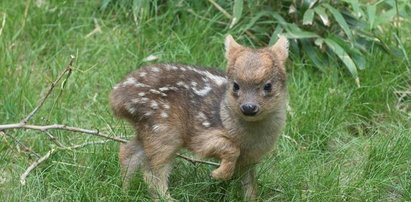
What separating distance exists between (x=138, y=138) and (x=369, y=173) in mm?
1317

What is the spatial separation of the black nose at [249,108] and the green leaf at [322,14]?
76.5 inches

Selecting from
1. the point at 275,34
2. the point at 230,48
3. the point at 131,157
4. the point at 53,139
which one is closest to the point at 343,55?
the point at 275,34

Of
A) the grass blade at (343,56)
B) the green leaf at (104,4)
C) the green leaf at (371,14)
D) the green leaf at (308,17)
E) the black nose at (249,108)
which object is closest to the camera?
the black nose at (249,108)

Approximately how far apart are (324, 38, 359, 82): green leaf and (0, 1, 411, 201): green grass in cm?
10

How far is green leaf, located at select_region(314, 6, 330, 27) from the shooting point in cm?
673

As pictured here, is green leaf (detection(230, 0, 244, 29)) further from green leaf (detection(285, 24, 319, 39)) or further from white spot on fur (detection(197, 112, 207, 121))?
white spot on fur (detection(197, 112, 207, 121))

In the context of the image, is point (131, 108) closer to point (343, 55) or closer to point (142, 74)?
point (142, 74)

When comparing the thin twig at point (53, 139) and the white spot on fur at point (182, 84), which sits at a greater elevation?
the white spot on fur at point (182, 84)

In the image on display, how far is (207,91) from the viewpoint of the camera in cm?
535

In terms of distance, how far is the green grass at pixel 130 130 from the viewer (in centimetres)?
541

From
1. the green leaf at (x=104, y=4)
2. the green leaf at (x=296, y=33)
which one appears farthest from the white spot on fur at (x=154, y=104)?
the green leaf at (x=104, y=4)

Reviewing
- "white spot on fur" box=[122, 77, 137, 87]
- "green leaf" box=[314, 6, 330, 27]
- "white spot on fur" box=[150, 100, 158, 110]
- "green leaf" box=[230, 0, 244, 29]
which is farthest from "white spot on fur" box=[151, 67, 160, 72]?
"green leaf" box=[314, 6, 330, 27]

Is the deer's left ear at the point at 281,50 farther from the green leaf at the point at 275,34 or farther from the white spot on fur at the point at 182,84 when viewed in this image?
the green leaf at the point at 275,34

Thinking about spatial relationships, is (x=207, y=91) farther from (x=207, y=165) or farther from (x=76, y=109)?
(x=76, y=109)
